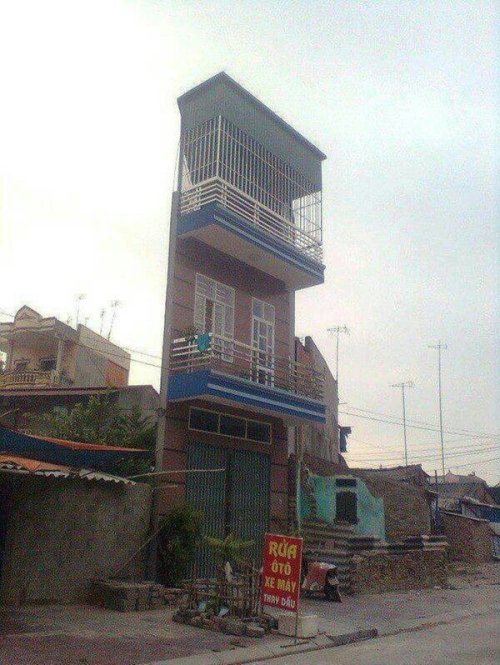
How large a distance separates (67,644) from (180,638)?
6.13 ft

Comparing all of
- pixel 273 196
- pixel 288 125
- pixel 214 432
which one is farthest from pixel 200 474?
pixel 288 125

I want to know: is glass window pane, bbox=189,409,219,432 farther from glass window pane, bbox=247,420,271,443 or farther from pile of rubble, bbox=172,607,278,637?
pile of rubble, bbox=172,607,278,637

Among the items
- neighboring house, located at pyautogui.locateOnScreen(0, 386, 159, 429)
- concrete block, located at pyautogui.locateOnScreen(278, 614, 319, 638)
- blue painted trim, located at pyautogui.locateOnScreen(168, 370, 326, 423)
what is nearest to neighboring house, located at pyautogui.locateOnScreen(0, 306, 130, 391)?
neighboring house, located at pyautogui.locateOnScreen(0, 386, 159, 429)

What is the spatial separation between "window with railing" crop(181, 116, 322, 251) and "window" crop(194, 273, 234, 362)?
2.26 meters

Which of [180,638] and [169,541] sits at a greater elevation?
[169,541]

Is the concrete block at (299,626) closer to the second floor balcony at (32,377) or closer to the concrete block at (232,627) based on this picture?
the concrete block at (232,627)

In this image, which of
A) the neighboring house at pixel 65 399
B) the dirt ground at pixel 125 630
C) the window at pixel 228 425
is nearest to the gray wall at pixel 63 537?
the dirt ground at pixel 125 630

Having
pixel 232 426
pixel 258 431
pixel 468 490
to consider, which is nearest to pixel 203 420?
pixel 232 426

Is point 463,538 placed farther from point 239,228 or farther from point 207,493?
point 239,228

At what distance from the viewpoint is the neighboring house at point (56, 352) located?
104ft

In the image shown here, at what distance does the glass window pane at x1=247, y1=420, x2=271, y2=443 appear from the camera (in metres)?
18.0

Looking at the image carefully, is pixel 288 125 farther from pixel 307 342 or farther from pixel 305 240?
pixel 307 342

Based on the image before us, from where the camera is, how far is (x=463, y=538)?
2862cm

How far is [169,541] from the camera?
14383mm
